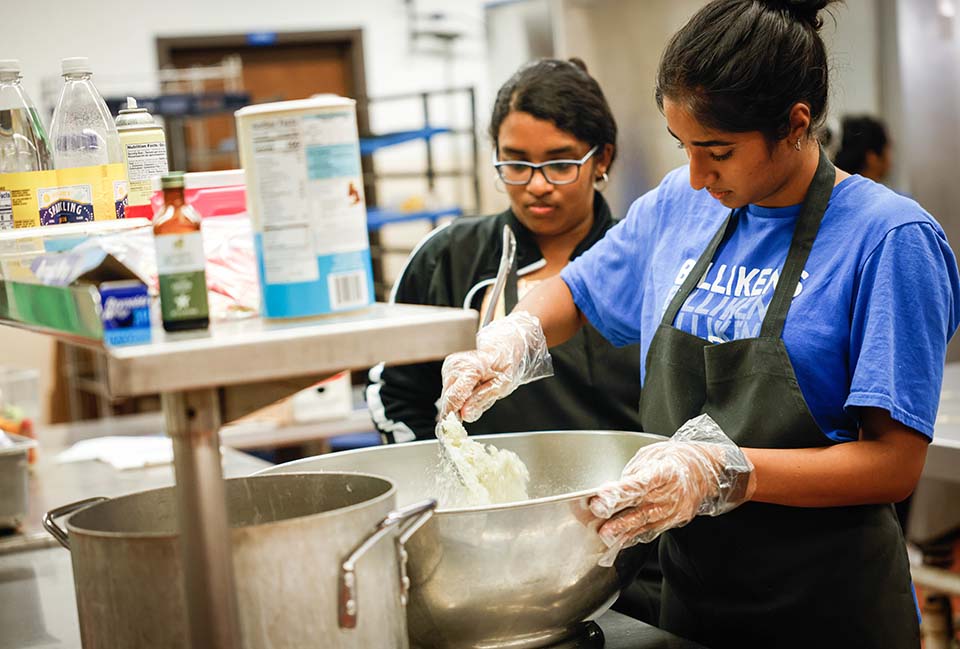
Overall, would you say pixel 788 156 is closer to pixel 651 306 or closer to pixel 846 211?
pixel 846 211

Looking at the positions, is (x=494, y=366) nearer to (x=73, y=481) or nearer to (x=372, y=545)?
(x=372, y=545)

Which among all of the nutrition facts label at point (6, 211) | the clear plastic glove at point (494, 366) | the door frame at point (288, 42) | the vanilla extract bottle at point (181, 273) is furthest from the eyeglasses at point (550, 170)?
the door frame at point (288, 42)

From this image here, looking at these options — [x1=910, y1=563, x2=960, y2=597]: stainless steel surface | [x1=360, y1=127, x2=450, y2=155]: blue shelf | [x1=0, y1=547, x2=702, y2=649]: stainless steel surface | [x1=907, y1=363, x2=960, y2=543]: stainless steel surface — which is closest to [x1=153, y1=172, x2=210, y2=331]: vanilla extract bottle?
[x1=0, y1=547, x2=702, y2=649]: stainless steel surface

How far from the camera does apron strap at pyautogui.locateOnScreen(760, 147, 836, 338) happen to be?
1.44m

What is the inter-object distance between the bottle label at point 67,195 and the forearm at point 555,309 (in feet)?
2.45

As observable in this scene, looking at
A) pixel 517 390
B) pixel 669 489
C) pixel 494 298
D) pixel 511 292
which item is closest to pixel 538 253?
pixel 511 292

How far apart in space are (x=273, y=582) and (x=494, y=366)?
0.71m

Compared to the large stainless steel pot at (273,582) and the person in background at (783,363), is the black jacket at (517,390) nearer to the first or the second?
the person in background at (783,363)

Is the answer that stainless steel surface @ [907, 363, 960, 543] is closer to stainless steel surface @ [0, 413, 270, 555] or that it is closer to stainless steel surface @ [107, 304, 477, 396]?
stainless steel surface @ [0, 413, 270, 555]

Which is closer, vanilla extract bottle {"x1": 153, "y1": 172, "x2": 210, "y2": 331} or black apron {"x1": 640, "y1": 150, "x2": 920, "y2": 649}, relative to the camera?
vanilla extract bottle {"x1": 153, "y1": 172, "x2": 210, "y2": 331}

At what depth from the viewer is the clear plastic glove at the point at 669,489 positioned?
46.2 inches

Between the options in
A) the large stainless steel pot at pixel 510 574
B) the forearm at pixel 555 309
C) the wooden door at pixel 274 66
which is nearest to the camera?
the large stainless steel pot at pixel 510 574

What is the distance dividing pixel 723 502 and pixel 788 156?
1.60ft

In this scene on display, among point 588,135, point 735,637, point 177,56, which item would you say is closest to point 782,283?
point 735,637
